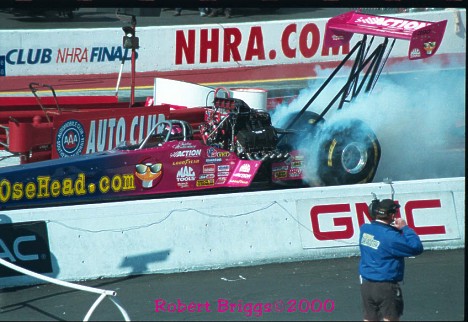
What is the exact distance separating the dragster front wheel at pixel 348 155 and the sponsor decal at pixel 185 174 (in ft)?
6.95

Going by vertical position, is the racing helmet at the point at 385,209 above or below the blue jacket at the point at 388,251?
above

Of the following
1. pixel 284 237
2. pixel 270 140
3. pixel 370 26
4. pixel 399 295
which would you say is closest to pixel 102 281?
pixel 284 237

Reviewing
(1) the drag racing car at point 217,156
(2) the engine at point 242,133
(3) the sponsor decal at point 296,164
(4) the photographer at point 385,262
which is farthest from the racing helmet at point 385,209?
(3) the sponsor decal at point 296,164

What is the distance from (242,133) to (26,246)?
4.24 m

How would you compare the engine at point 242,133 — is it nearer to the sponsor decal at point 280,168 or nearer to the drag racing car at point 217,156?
the drag racing car at point 217,156

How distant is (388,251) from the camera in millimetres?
6273

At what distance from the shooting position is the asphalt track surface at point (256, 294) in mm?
7305

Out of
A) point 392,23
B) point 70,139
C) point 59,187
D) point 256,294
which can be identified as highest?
point 392,23

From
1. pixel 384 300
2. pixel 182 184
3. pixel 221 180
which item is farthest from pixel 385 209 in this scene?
pixel 221 180

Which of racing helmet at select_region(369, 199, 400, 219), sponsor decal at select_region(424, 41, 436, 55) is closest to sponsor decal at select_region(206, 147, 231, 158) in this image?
sponsor decal at select_region(424, 41, 436, 55)

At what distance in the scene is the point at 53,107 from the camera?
14.7m

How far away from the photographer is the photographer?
6242 millimetres

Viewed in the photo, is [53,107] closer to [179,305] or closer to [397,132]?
[397,132]

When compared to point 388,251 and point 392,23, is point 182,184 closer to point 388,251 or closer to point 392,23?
point 392,23
